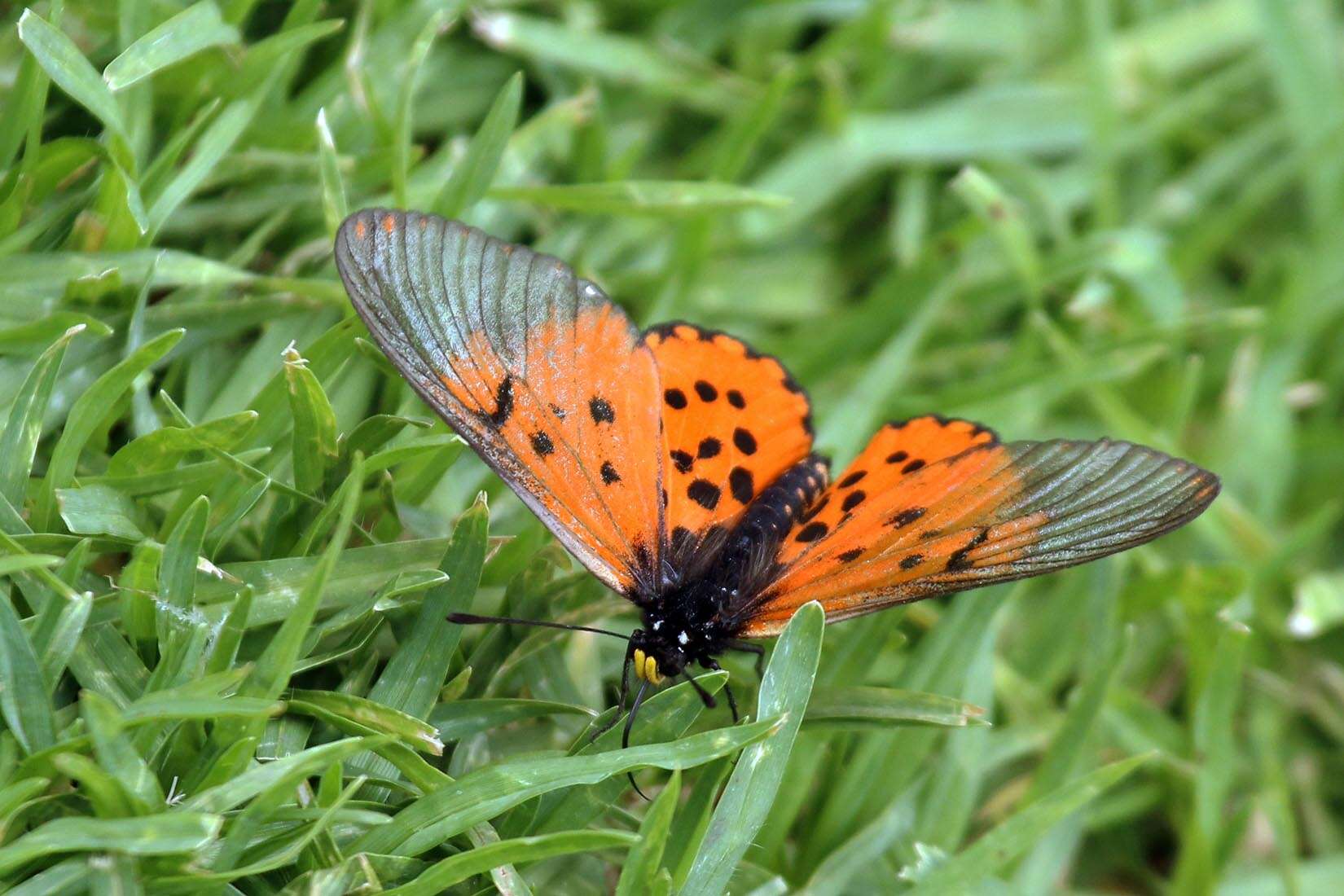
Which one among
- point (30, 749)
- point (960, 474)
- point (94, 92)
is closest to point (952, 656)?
point (960, 474)

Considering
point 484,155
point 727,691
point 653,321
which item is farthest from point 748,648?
point 484,155

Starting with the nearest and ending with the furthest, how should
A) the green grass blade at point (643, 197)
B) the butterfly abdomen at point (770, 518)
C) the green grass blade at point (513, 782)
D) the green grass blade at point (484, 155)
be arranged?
the green grass blade at point (513, 782), the butterfly abdomen at point (770, 518), the green grass blade at point (484, 155), the green grass blade at point (643, 197)

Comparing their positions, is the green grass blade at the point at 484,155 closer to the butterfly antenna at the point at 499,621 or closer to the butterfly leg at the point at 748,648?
the butterfly antenna at the point at 499,621

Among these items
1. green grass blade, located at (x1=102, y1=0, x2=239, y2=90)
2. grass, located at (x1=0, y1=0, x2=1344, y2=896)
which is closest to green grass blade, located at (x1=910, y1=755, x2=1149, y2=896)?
grass, located at (x1=0, y1=0, x2=1344, y2=896)

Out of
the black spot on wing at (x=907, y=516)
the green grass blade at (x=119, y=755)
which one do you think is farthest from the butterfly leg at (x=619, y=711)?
the green grass blade at (x=119, y=755)

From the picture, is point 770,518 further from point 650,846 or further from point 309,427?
point 309,427
